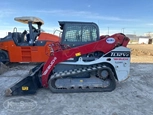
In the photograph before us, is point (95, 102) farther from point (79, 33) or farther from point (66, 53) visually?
point (79, 33)

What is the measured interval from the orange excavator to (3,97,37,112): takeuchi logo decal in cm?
384

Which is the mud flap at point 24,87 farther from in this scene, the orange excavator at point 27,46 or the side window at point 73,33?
the orange excavator at point 27,46

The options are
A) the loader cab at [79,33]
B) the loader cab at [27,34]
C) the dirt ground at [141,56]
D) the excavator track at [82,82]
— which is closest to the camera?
the excavator track at [82,82]

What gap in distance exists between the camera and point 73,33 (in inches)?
197

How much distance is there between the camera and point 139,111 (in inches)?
142

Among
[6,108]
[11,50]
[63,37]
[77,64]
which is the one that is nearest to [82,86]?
[77,64]

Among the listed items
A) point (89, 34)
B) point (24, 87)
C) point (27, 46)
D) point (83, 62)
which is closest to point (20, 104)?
point (24, 87)

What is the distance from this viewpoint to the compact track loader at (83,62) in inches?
187

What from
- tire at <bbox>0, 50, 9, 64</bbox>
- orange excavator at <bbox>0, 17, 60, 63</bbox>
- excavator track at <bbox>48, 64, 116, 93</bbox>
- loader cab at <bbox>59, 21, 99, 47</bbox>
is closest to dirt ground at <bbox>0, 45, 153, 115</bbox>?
excavator track at <bbox>48, 64, 116, 93</bbox>

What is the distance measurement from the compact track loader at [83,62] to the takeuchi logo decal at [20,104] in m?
0.55

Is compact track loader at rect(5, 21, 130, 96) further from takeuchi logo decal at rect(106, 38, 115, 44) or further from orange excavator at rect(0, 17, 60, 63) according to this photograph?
orange excavator at rect(0, 17, 60, 63)

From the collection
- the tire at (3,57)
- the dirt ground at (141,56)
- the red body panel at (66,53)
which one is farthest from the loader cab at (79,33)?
the dirt ground at (141,56)

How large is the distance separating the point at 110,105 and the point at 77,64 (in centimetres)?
155

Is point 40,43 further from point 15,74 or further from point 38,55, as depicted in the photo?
point 15,74
